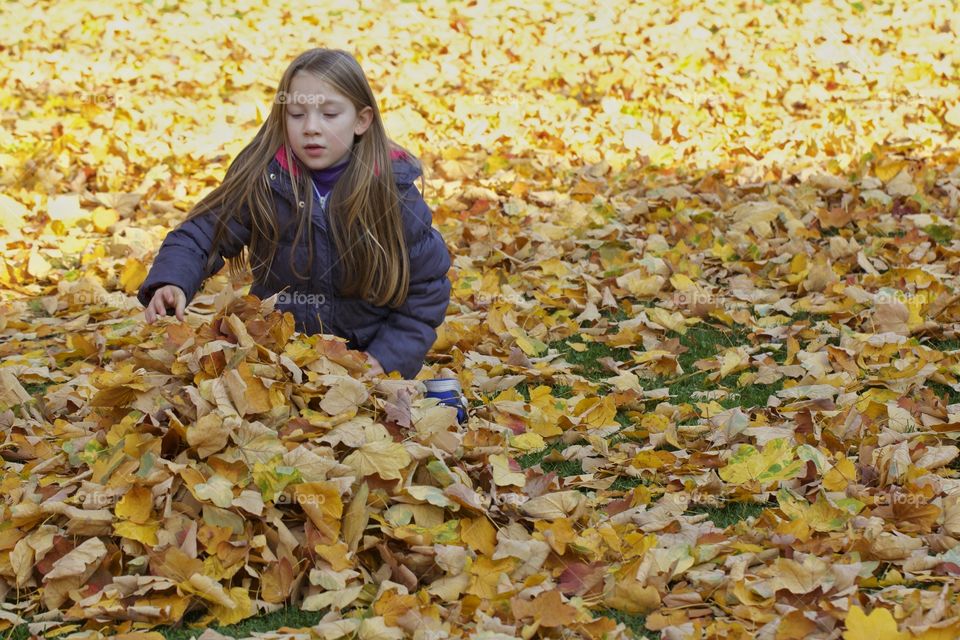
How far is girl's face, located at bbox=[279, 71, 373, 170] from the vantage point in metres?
3.58

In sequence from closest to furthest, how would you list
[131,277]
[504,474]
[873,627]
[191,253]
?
[873,627], [504,474], [191,253], [131,277]

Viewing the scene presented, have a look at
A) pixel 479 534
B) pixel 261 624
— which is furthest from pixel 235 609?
pixel 479 534

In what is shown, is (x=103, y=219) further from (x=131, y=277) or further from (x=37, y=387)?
(x=37, y=387)

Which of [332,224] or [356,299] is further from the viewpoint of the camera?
[356,299]

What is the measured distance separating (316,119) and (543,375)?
122cm

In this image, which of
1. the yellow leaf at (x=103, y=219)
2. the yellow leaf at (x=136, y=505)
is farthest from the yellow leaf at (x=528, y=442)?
the yellow leaf at (x=103, y=219)

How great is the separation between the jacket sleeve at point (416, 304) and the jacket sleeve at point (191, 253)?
0.54 m

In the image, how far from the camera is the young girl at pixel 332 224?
3607 millimetres

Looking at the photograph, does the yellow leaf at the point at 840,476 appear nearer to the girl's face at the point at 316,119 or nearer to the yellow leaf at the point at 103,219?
the girl's face at the point at 316,119

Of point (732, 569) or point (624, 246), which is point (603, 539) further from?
point (624, 246)

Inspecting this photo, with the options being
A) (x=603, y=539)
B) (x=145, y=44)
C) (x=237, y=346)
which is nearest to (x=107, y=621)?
(x=237, y=346)

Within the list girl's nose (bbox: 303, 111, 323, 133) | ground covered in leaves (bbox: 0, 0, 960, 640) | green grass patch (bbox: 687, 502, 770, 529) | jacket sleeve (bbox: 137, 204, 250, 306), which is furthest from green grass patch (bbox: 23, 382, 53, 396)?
green grass patch (bbox: 687, 502, 770, 529)

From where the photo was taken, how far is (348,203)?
3.63m

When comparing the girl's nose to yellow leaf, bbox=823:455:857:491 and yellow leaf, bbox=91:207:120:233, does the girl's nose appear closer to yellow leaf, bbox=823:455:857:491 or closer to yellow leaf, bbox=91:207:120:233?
yellow leaf, bbox=823:455:857:491
